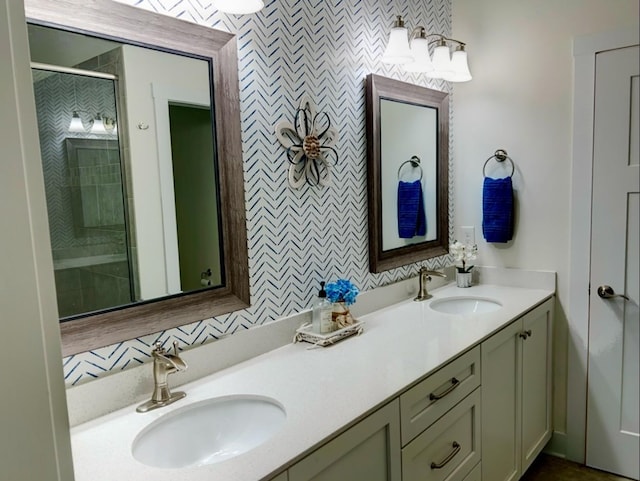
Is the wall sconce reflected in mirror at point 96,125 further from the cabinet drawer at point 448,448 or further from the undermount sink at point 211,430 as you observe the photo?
the cabinet drawer at point 448,448

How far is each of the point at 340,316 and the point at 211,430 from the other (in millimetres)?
574

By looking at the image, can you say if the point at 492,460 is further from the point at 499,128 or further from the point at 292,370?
the point at 499,128

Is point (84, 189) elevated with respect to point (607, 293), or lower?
elevated

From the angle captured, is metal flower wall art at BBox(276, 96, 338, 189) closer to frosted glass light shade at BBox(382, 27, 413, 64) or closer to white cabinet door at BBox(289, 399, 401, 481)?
frosted glass light shade at BBox(382, 27, 413, 64)

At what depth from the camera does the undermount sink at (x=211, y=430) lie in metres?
0.99

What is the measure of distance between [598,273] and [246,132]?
1189mm

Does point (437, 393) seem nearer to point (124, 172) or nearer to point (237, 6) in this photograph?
point (124, 172)

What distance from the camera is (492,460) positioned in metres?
1.59

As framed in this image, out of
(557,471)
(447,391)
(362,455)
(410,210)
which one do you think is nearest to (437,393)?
(447,391)

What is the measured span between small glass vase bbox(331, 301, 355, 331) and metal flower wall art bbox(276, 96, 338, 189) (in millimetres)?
404

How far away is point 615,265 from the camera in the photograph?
139 centimetres

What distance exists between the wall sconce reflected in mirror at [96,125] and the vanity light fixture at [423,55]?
1.09 metres

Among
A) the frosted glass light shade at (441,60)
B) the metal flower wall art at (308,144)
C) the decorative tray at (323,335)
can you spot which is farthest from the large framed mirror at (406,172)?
the decorative tray at (323,335)

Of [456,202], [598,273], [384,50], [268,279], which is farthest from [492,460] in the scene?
[384,50]
